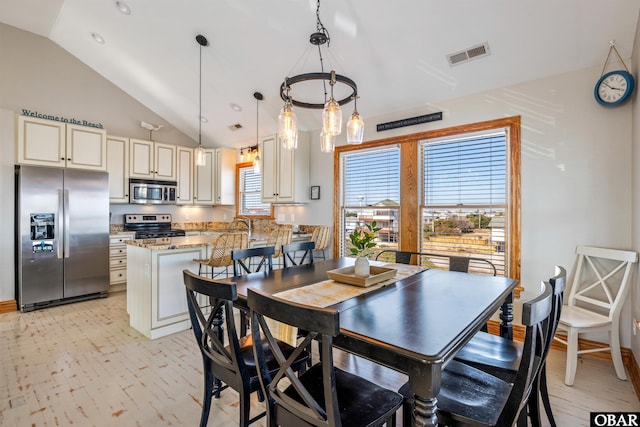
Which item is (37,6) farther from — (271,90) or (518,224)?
(518,224)

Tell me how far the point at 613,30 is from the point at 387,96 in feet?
6.47

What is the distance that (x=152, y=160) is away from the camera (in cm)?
535

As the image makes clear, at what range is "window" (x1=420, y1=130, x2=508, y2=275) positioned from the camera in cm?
318

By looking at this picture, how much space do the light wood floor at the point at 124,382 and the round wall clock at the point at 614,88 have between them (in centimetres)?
220

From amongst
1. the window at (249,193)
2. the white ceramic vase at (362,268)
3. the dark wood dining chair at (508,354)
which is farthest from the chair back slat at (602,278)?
the window at (249,193)

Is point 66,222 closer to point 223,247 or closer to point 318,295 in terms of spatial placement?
point 223,247

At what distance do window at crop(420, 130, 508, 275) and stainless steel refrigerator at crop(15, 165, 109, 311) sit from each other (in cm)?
450

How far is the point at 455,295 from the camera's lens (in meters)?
1.71

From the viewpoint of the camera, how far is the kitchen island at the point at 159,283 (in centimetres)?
302

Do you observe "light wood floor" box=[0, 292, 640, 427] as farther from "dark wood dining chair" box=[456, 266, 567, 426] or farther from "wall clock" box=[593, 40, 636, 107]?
"wall clock" box=[593, 40, 636, 107]

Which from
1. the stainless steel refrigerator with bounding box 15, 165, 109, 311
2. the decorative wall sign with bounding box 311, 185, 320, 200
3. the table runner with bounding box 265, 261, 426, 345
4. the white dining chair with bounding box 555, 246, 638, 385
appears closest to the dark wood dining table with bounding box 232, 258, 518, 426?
the table runner with bounding box 265, 261, 426, 345

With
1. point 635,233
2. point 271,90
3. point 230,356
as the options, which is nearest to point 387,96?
point 271,90

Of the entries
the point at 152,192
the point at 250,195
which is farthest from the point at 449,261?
the point at 152,192

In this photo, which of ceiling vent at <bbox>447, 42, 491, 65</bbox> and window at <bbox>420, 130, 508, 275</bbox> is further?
window at <bbox>420, 130, 508, 275</bbox>
